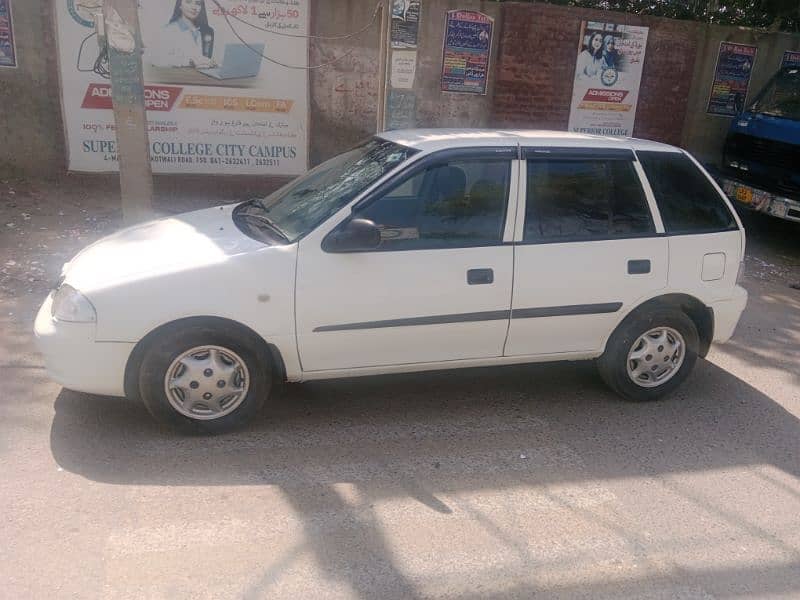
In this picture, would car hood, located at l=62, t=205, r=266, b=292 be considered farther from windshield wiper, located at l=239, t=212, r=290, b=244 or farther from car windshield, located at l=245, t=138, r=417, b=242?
car windshield, located at l=245, t=138, r=417, b=242

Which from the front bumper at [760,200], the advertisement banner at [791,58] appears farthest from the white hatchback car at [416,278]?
the advertisement banner at [791,58]

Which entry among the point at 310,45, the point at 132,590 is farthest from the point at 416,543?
the point at 310,45

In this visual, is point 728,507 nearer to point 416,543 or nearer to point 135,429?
point 416,543

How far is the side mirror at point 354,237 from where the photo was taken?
13.1 ft

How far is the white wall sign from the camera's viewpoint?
25.5ft

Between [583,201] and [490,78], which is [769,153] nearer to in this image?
[490,78]

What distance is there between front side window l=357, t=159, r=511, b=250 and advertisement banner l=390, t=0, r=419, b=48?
3.77 meters

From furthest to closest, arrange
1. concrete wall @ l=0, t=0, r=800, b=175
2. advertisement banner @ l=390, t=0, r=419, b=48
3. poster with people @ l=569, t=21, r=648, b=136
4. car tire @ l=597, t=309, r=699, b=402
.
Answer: poster with people @ l=569, t=21, r=648, b=136 → concrete wall @ l=0, t=0, r=800, b=175 → advertisement banner @ l=390, t=0, r=419, b=48 → car tire @ l=597, t=309, r=699, b=402

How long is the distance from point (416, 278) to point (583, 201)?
1250 millimetres

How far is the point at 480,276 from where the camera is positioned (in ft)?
14.1

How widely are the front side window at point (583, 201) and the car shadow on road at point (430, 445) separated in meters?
1.17

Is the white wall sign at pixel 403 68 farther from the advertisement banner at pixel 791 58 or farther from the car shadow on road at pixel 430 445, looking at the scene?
the advertisement banner at pixel 791 58

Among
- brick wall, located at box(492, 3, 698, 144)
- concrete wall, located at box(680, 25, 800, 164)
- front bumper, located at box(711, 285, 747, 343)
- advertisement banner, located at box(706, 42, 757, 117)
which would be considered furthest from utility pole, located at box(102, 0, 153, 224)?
advertisement banner, located at box(706, 42, 757, 117)

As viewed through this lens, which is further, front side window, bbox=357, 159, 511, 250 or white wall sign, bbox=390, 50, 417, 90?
white wall sign, bbox=390, 50, 417, 90
